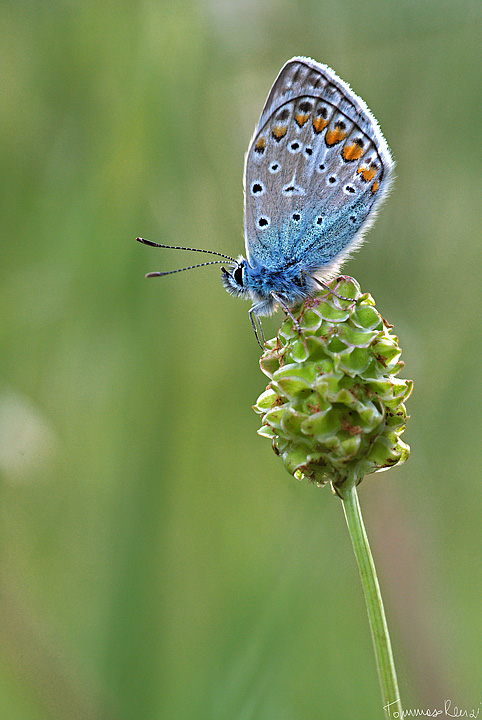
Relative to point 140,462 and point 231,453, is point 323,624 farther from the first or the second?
point 140,462

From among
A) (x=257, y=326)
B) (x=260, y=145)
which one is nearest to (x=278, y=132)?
(x=260, y=145)

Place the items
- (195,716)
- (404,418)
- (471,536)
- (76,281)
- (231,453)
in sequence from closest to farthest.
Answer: (404,418) < (195,716) < (76,281) < (231,453) < (471,536)

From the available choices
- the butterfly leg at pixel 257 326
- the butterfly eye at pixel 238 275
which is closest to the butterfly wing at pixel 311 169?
the butterfly eye at pixel 238 275

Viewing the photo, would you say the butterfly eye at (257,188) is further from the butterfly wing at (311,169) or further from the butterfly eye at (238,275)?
the butterfly eye at (238,275)

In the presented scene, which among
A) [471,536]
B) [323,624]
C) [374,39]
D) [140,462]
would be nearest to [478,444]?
[471,536]

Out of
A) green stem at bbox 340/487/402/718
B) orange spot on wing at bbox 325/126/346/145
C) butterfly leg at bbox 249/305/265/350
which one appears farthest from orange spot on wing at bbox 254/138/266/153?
green stem at bbox 340/487/402/718

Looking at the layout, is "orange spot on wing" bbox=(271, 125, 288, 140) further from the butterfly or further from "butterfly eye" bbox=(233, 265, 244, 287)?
"butterfly eye" bbox=(233, 265, 244, 287)
